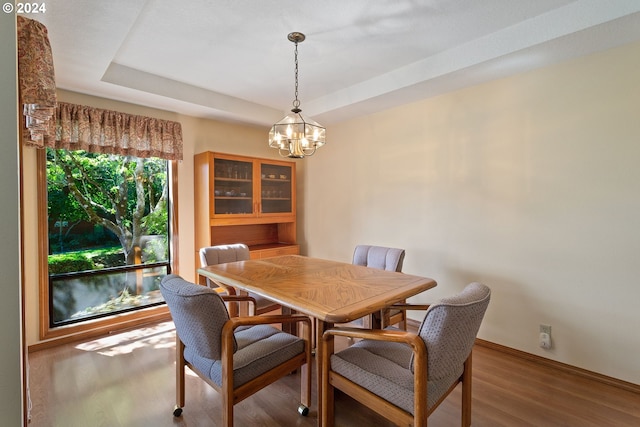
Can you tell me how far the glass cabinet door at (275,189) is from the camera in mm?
3891

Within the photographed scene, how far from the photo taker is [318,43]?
232 centimetres

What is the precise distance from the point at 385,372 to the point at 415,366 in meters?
0.21

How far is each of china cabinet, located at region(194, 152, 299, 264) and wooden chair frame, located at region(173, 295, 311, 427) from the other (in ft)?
5.35

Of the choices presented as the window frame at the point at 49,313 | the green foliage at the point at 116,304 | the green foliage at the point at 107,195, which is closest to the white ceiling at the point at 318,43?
the green foliage at the point at 107,195

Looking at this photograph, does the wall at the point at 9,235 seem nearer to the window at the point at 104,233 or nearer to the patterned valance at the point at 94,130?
the patterned valance at the point at 94,130

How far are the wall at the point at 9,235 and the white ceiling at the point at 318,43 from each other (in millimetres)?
1070

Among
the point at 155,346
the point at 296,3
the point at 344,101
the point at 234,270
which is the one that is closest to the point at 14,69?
the point at 296,3

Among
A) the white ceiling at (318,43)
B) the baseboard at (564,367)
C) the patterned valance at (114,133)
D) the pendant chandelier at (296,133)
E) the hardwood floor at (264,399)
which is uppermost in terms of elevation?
the white ceiling at (318,43)

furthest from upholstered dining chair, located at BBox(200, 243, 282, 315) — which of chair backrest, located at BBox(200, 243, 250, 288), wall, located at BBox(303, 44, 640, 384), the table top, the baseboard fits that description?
the baseboard

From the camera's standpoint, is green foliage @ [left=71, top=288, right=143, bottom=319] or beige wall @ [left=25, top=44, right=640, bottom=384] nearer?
beige wall @ [left=25, top=44, right=640, bottom=384]

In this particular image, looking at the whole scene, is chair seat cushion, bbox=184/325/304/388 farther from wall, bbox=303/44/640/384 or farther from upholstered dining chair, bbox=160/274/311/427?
wall, bbox=303/44/640/384

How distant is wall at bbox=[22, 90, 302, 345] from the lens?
262 cm

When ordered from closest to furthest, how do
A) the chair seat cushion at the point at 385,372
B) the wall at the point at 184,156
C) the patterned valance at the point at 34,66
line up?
the patterned valance at the point at 34,66 → the chair seat cushion at the point at 385,372 → the wall at the point at 184,156

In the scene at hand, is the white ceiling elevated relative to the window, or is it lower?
elevated
